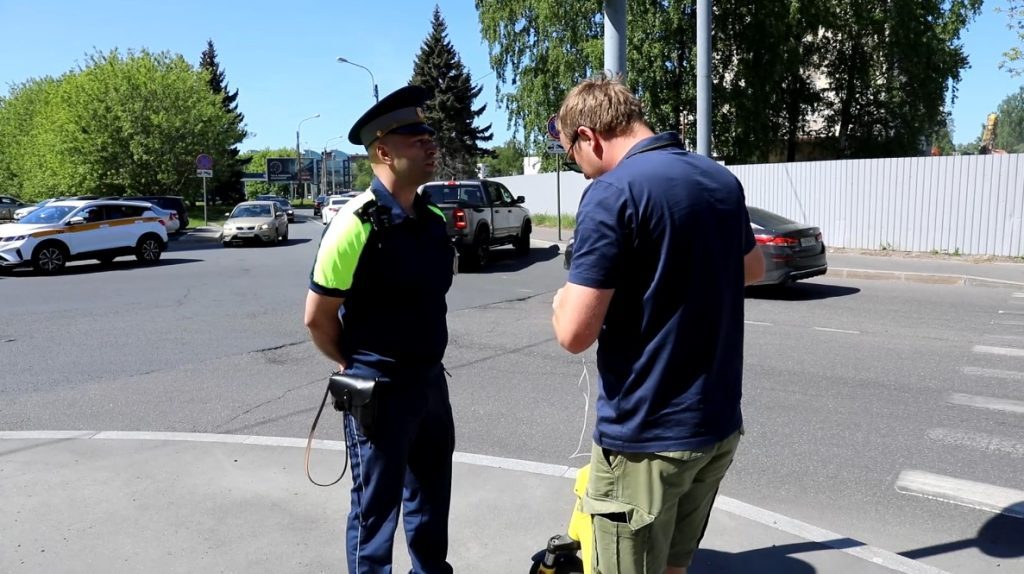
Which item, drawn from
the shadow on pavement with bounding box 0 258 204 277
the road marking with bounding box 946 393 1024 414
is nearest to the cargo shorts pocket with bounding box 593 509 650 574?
the road marking with bounding box 946 393 1024 414

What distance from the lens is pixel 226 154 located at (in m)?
46.3

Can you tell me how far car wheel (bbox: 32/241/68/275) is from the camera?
1706 centimetres

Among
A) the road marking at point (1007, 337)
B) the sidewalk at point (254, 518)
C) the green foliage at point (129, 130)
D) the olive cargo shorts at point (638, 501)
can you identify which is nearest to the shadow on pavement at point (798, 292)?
the road marking at point (1007, 337)

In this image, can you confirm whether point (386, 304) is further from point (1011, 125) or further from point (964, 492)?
point (1011, 125)

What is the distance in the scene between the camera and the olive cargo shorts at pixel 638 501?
204 cm

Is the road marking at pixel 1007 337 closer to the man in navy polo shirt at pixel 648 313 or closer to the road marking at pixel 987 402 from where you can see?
the road marking at pixel 987 402

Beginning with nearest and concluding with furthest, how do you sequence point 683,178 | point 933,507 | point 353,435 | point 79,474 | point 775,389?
point 683,178
point 353,435
point 933,507
point 79,474
point 775,389

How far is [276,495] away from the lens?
4.18 meters

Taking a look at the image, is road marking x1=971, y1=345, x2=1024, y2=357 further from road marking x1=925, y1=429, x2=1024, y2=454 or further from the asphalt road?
road marking x1=925, y1=429, x2=1024, y2=454

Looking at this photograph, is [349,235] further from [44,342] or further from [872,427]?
[44,342]

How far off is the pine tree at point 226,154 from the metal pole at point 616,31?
38.8 m

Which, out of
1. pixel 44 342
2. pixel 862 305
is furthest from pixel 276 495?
pixel 862 305

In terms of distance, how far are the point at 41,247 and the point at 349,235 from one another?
17524 mm

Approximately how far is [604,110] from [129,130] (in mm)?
43904
